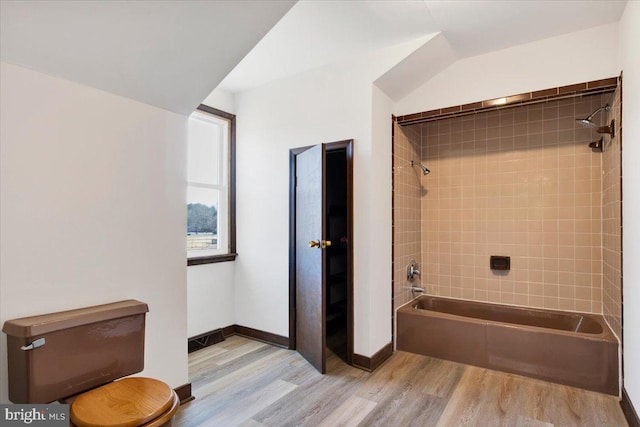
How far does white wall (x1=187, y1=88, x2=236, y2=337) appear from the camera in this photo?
126 inches

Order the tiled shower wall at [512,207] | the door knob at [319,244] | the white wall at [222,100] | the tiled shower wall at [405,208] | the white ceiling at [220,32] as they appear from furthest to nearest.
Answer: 1. the white wall at [222,100]
2. the tiled shower wall at [405,208]
3. the tiled shower wall at [512,207]
4. the door knob at [319,244]
5. the white ceiling at [220,32]

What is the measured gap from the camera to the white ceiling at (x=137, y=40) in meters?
1.38

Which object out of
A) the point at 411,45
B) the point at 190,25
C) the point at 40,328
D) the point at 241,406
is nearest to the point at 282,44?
the point at 411,45

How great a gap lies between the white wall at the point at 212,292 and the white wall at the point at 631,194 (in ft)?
10.2

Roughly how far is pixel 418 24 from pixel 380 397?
2.52m

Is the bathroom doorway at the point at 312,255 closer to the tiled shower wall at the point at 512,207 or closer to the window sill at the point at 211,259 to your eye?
the tiled shower wall at the point at 512,207

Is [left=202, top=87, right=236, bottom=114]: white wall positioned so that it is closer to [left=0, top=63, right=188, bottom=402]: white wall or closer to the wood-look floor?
[left=0, top=63, right=188, bottom=402]: white wall

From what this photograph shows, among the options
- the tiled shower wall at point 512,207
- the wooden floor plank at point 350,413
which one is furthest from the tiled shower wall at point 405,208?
the wooden floor plank at point 350,413

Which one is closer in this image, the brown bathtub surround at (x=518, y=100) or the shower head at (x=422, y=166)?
the brown bathtub surround at (x=518, y=100)

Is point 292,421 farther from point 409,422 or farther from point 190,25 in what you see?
point 190,25

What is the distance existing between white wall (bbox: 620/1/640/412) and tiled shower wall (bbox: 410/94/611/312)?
0.81m

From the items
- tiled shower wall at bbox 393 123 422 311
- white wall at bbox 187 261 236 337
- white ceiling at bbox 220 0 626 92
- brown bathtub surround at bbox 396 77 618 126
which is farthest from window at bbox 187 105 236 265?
brown bathtub surround at bbox 396 77 618 126

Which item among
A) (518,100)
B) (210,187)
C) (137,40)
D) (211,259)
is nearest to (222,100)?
(210,187)

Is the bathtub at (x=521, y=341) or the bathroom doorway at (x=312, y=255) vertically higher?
the bathroom doorway at (x=312, y=255)
